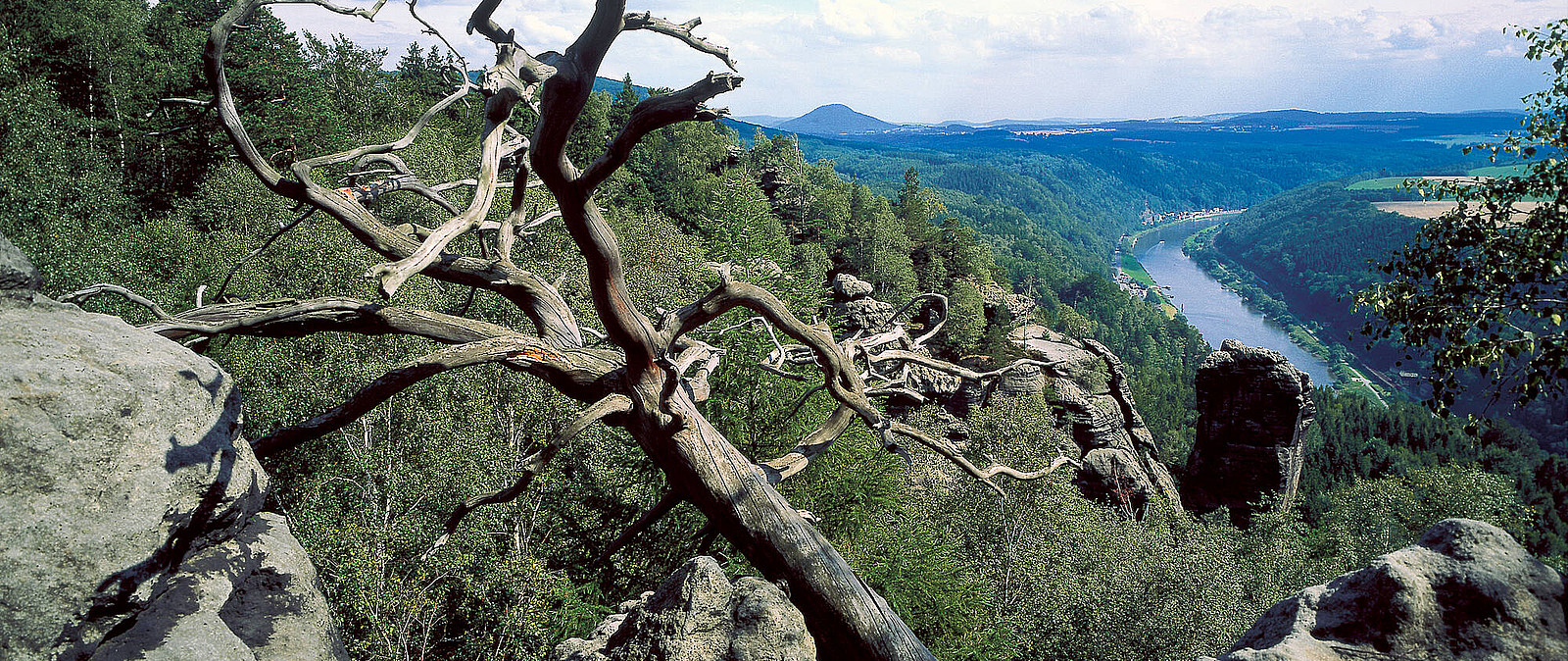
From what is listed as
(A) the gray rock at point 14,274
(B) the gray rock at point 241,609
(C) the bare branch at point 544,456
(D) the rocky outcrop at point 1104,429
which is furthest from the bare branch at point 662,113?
(D) the rocky outcrop at point 1104,429

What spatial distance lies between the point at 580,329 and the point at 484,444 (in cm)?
1279

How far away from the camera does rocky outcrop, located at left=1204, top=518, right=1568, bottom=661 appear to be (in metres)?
4.18

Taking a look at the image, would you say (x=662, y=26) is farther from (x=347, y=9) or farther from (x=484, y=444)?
(x=484, y=444)

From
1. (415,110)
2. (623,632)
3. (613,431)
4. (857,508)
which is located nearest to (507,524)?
(613,431)

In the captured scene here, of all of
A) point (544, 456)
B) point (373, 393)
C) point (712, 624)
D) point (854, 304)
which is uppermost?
point (373, 393)

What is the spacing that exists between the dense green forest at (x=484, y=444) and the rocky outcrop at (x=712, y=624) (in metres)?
2.33

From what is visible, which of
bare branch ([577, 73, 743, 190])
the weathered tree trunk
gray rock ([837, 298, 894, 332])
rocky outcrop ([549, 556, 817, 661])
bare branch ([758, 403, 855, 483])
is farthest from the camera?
gray rock ([837, 298, 894, 332])

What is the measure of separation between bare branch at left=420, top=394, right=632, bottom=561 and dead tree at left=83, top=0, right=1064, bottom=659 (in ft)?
0.08

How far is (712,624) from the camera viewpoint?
19.8 feet

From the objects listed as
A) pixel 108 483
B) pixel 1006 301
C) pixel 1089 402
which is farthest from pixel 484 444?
pixel 1006 301

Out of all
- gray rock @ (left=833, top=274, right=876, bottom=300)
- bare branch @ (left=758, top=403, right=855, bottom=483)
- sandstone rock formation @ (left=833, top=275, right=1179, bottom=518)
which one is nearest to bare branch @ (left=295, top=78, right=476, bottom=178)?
bare branch @ (left=758, top=403, right=855, bottom=483)

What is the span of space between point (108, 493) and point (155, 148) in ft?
176

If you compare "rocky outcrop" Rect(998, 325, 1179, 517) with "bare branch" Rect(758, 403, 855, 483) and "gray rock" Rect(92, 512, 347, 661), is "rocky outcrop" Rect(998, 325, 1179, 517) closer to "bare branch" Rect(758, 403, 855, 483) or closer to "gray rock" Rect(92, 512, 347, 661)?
"bare branch" Rect(758, 403, 855, 483)

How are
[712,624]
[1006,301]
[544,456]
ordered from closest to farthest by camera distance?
[544,456] < [712,624] < [1006,301]
